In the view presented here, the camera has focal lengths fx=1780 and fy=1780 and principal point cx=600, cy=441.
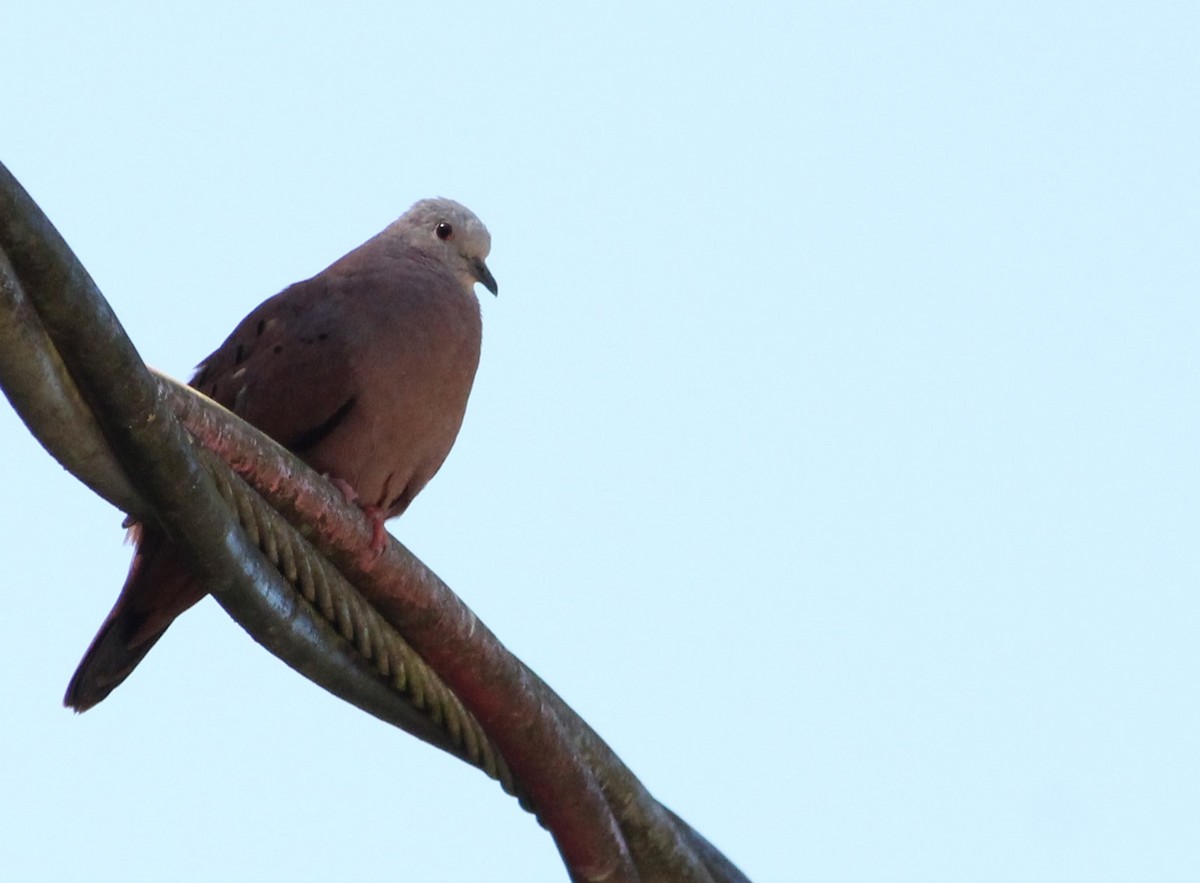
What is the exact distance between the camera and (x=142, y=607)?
4848 millimetres

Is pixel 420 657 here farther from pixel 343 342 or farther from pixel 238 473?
pixel 343 342

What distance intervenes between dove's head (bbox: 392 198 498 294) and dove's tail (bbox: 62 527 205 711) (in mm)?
2236

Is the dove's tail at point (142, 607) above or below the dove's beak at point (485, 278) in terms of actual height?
below

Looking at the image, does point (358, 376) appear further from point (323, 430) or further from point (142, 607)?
point (142, 607)

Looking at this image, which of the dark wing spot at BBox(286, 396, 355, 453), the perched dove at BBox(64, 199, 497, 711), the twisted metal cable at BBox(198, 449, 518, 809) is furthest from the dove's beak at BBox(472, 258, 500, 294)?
the twisted metal cable at BBox(198, 449, 518, 809)

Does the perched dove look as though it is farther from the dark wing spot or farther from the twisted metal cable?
the twisted metal cable

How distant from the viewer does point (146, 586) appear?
4.83 m

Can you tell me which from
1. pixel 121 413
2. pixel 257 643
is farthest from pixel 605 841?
pixel 121 413

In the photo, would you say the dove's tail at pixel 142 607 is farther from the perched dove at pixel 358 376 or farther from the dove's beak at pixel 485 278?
the dove's beak at pixel 485 278

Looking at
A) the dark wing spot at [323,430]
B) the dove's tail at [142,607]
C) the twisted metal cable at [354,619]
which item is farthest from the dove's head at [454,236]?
the twisted metal cable at [354,619]

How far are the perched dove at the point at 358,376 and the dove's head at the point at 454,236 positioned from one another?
0.76 metres

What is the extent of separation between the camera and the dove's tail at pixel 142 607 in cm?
479

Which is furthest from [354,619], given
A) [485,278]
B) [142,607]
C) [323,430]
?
[485,278]

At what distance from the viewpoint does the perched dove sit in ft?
17.7
